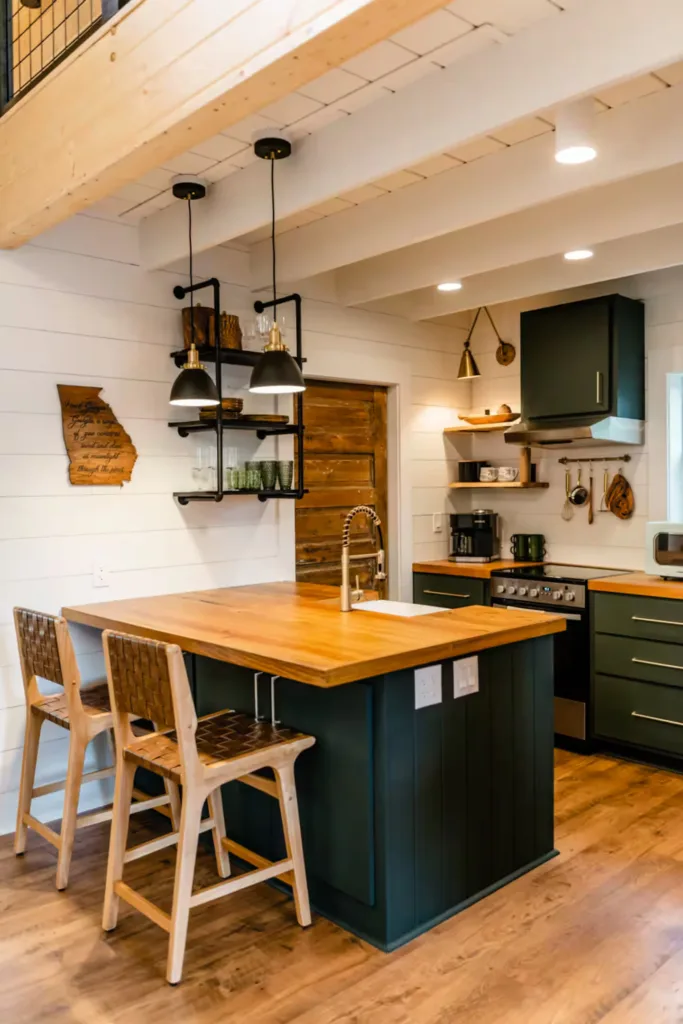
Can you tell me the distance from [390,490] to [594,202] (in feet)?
6.80

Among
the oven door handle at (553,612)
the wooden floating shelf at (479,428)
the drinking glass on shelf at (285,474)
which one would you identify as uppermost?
the wooden floating shelf at (479,428)

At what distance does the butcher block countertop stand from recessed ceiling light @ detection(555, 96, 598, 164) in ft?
6.87

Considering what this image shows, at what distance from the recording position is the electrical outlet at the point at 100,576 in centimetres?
355

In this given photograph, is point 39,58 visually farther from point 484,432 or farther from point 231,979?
point 231,979

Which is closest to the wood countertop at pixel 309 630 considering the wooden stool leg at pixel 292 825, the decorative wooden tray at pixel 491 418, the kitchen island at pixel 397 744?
the kitchen island at pixel 397 744

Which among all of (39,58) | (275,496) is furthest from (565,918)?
(39,58)

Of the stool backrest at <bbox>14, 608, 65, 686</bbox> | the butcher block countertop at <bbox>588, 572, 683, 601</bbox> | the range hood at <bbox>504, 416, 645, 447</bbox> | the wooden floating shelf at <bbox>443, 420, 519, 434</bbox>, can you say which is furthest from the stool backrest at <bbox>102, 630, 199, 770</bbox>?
the wooden floating shelf at <bbox>443, 420, 519, 434</bbox>

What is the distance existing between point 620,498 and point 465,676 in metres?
2.32

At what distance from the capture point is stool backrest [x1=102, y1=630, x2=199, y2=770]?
2256mm

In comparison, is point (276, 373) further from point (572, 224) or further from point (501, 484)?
point (501, 484)

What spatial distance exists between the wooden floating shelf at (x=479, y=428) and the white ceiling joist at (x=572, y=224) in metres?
1.07

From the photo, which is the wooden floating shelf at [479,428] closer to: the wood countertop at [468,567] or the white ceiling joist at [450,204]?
the wood countertop at [468,567]

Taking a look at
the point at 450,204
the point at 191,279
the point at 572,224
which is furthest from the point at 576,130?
the point at 191,279

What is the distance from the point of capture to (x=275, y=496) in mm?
3898
